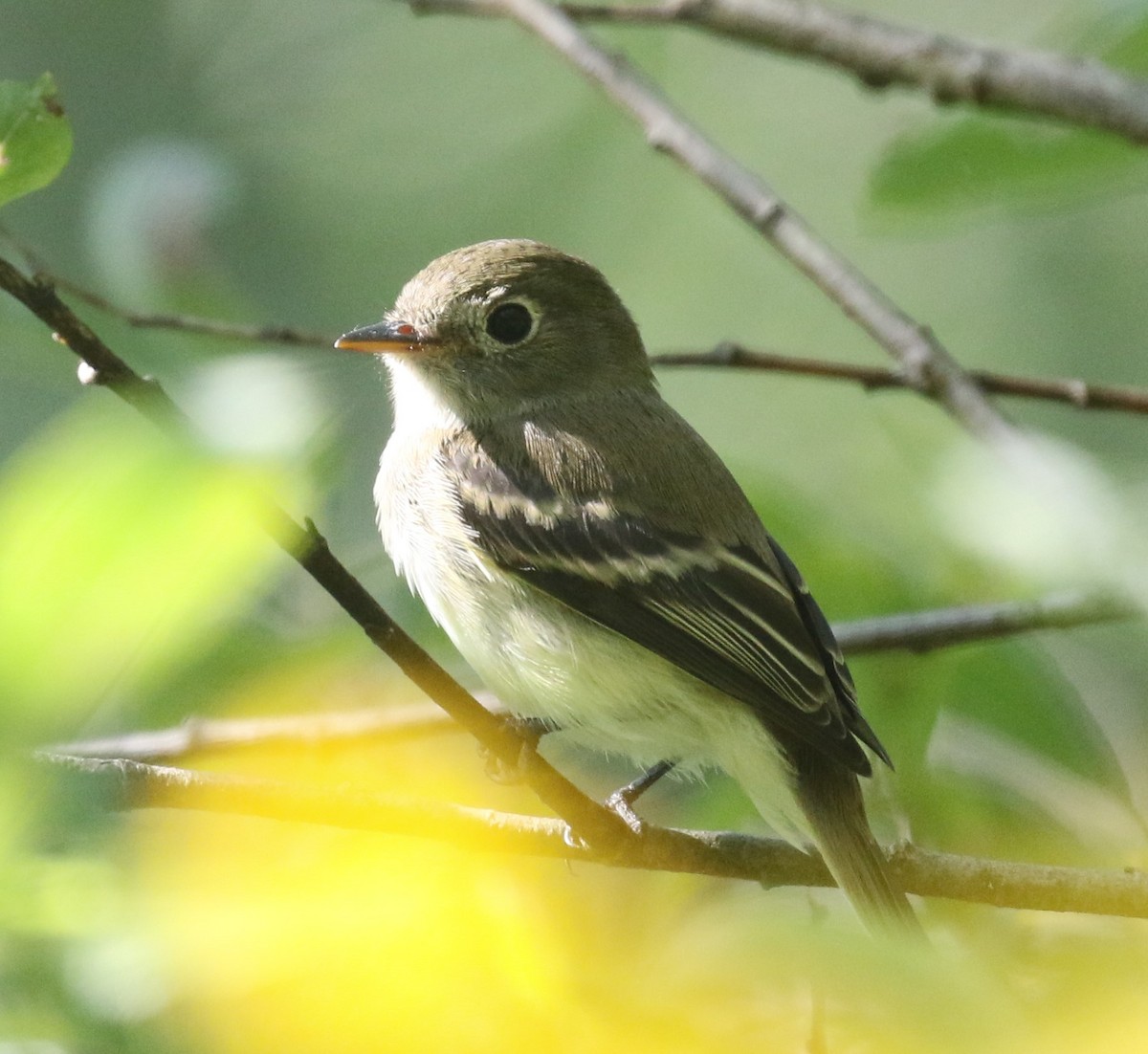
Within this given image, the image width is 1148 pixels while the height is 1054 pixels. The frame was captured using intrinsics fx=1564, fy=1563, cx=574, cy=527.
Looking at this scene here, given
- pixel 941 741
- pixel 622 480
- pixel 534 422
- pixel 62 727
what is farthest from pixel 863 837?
pixel 62 727

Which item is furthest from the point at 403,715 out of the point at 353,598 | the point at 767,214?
the point at 353,598

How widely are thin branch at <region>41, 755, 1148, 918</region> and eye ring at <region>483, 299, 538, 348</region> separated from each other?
1.24m

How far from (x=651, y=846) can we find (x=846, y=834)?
13.9 inches

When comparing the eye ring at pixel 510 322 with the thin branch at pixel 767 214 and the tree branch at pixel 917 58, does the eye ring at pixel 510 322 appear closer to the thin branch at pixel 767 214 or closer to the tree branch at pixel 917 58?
the thin branch at pixel 767 214

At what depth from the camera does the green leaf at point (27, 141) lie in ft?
4.52

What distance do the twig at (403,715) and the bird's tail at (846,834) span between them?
32cm

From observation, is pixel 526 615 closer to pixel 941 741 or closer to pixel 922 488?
pixel 941 741

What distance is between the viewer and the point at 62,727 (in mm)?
1049

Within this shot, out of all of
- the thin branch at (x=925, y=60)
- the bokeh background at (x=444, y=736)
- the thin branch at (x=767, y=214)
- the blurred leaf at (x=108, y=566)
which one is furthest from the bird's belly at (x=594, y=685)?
the blurred leaf at (x=108, y=566)

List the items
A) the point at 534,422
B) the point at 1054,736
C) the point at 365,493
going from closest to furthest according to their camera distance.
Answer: the point at 1054,736, the point at 534,422, the point at 365,493

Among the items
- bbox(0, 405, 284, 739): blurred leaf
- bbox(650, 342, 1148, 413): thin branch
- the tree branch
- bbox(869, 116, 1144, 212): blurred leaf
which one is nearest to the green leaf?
bbox(0, 405, 284, 739): blurred leaf

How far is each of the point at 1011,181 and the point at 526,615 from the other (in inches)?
45.5

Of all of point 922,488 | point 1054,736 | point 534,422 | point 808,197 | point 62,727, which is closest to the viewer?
point 62,727

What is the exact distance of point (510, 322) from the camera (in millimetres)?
3410
